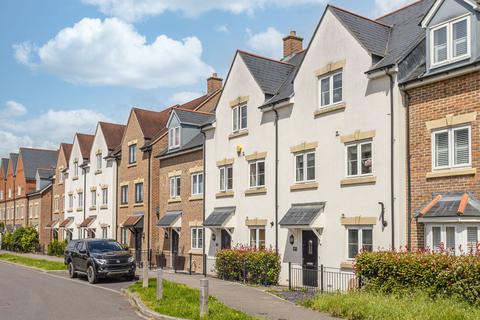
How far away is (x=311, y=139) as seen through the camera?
22.0 m

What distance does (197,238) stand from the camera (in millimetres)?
29922

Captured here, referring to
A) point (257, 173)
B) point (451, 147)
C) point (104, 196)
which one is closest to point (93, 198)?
point (104, 196)

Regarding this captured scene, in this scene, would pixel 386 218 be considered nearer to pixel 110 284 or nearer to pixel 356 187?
pixel 356 187

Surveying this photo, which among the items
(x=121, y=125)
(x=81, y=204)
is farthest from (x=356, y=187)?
(x=81, y=204)

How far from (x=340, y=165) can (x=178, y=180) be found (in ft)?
45.3

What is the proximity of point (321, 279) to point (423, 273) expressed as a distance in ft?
16.8

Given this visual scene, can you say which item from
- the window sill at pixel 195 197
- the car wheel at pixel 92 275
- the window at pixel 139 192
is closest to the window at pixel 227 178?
the window sill at pixel 195 197

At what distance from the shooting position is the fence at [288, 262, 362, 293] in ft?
62.5

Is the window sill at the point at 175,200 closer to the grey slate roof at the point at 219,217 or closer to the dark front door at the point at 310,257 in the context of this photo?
the grey slate roof at the point at 219,217

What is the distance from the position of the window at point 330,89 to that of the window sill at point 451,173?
194 inches

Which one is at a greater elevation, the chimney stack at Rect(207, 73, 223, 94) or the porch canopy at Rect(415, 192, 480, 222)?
the chimney stack at Rect(207, 73, 223, 94)

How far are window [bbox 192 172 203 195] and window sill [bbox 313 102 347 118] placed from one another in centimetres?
995

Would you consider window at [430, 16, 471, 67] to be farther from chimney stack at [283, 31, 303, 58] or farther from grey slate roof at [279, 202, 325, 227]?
chimney stack at [283, 31, 303, 58]

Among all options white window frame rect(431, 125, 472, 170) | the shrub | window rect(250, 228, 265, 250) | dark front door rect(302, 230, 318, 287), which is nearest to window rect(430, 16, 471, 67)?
white window frame rect(431, 125, 472, 170)
